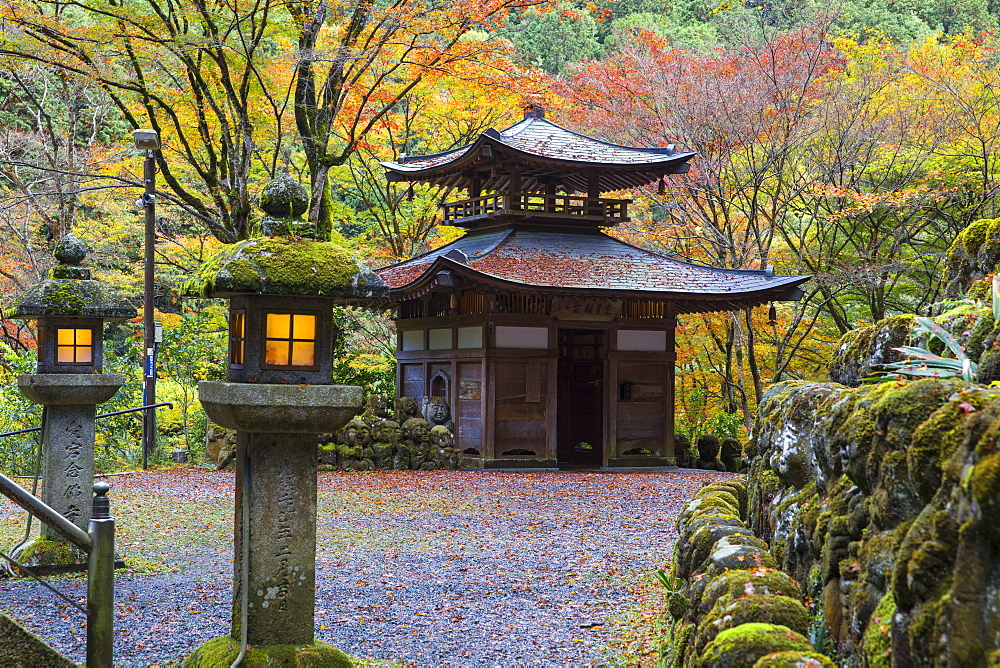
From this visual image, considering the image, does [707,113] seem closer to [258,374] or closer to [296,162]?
[296,162]

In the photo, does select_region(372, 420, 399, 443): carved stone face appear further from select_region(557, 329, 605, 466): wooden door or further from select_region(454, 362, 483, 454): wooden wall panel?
select_region(557, 329, 605, 466): wooden door

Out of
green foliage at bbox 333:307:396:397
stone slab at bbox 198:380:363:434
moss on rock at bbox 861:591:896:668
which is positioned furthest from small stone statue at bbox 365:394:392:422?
moss on rock at bbox 861:591:896:668

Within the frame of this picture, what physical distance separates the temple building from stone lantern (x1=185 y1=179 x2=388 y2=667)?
9.57 metres

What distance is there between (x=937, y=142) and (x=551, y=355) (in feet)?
26.7

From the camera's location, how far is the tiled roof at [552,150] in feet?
54.7

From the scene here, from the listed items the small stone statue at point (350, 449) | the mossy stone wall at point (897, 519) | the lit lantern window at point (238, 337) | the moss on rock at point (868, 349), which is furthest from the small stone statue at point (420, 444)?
the mossy stone wall at point (897, 519)

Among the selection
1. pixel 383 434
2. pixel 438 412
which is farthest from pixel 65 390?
pixel 438 412

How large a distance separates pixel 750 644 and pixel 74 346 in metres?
6.50

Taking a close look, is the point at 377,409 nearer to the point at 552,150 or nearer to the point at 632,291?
the point at 632,291

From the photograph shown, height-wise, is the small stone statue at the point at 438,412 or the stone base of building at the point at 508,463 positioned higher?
the small stone statue at the point at 438,412

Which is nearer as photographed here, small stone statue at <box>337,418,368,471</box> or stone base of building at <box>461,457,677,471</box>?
stone base of building at <box>461,457,677,471</box>

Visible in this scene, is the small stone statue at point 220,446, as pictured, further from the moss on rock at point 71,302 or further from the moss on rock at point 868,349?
the moss on rock at point 868,349

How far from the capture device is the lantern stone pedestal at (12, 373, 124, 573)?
302 inches

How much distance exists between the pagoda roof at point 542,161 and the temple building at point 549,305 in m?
0.04
